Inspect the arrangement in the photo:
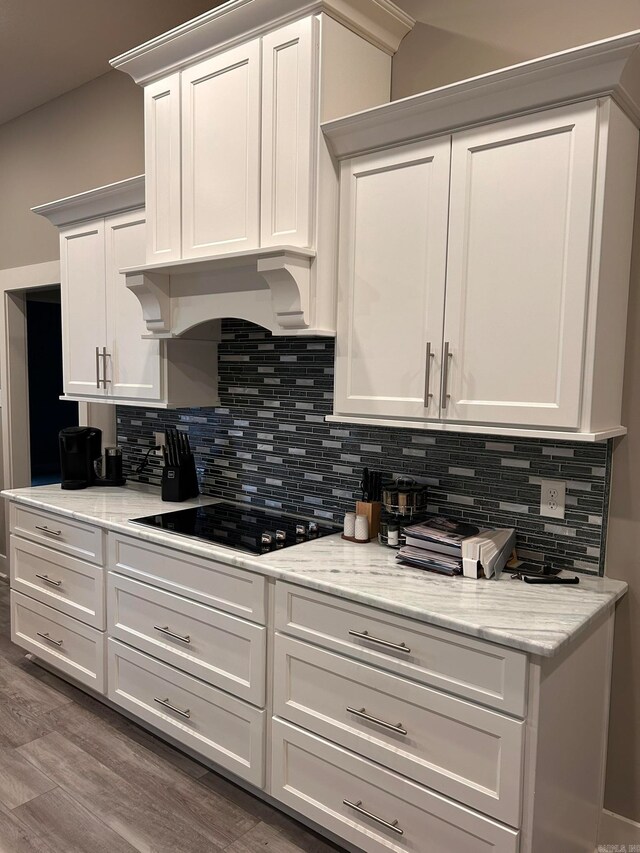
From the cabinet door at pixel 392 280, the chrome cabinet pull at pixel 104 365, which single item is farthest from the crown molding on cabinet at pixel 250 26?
the chrome cabinet pull at pixel 104 365

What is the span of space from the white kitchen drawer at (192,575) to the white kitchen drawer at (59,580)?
0.20 m

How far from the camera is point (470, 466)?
229 cm

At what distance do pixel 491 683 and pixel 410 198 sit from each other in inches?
56.3

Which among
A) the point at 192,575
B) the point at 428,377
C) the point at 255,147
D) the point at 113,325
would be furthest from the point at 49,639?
the point at 255,147

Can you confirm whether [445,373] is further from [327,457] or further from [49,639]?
[49,639]

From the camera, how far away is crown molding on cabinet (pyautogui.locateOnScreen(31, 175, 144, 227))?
284 centimetres

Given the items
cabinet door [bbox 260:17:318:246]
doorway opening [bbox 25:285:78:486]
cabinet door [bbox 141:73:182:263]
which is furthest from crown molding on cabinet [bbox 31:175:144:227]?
doorway opening [bbox 25:285:78:486]

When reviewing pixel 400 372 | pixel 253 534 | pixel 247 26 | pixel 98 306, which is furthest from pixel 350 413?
pixel 98 306

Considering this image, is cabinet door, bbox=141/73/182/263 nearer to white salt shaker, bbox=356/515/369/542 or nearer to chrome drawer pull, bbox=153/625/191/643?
white salt shaker, bbox=356/515/369/542

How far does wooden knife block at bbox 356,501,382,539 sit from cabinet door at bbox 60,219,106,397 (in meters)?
1.51

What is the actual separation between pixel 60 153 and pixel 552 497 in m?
3.40

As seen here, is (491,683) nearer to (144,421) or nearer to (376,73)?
(376,73)

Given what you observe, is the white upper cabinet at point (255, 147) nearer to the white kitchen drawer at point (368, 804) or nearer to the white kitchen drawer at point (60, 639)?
the white kitchen drawer at point (368, 804)

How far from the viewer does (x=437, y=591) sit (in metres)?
1.87
